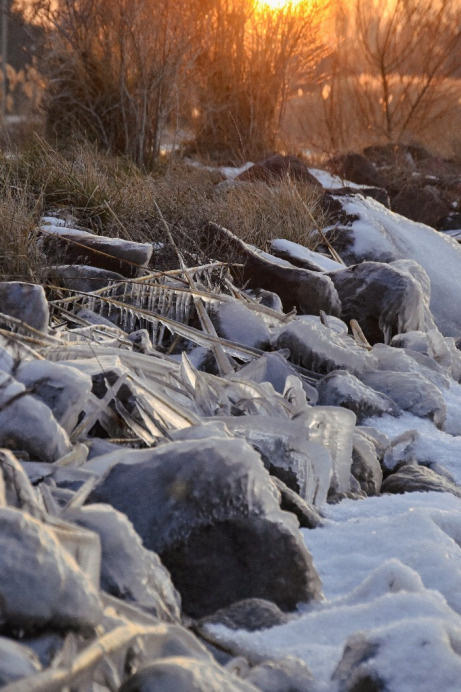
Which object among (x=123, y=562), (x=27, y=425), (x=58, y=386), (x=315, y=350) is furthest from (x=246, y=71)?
(x=123, y=562)

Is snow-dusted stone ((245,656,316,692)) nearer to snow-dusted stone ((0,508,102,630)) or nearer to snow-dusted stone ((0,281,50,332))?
snow-dusted stone ((0,508,102,630))

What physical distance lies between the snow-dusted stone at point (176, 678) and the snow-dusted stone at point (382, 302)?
2506mm

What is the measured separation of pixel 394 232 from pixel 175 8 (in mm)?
4134

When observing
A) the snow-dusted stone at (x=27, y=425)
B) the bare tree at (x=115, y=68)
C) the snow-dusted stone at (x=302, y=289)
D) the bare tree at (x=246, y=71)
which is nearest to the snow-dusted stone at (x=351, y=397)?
the snow-dusted stone at (x=302, y=289)

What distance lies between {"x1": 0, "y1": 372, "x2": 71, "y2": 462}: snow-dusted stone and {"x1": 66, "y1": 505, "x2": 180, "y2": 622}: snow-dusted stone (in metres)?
0.27

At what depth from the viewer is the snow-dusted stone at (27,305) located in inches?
68.7

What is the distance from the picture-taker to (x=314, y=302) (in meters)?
3.04

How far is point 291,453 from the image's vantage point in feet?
4.75

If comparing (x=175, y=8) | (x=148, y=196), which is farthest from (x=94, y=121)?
(x=148, y=196)

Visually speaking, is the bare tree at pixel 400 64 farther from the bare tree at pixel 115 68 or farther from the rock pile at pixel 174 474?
the rock pile at pixel 174 474

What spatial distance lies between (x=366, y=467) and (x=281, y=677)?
3.00ft

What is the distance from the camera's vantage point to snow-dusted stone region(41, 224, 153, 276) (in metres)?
2.76

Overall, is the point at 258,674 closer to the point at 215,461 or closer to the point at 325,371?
the point at 215,461

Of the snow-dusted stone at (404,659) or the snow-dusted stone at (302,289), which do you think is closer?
the snow-dusted stone at (404,659)
